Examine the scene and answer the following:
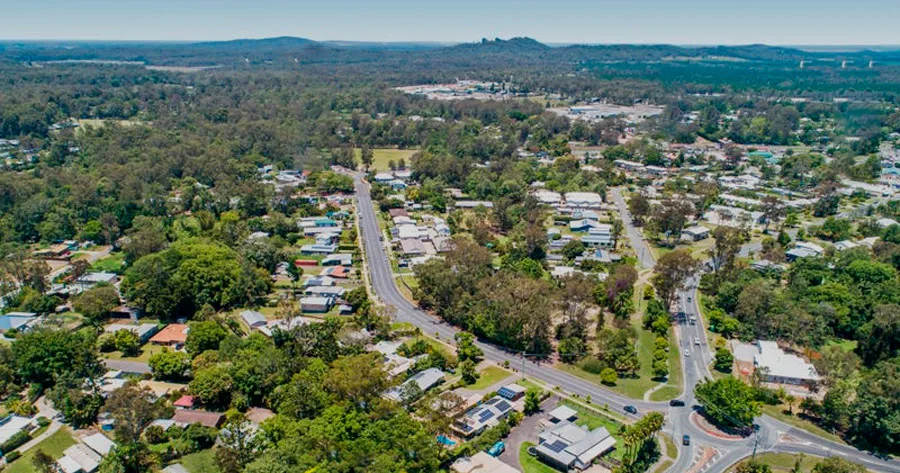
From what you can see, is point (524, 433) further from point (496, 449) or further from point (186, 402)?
point (186, 402)

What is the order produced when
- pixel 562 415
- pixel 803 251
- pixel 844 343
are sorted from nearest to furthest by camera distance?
pixel 562 415 < pixel 844 343 < pixel 803 251

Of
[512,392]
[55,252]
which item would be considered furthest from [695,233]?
[55,252]

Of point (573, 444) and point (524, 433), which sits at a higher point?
point (573, 444)

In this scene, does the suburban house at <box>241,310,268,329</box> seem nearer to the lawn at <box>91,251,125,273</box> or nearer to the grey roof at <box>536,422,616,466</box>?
the lawn at <box>91,251,125,273</box>

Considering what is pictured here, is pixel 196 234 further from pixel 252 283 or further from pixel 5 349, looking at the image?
pixel 5 349

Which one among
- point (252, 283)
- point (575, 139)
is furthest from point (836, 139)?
point (252, 283)
